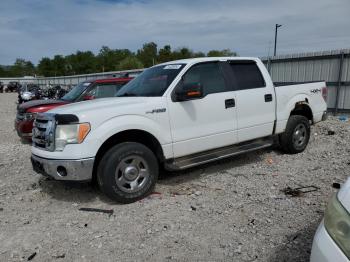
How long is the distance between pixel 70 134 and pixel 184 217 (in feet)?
5.82

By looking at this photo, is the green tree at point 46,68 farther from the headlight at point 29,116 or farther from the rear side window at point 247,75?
the rear side window at point 247,75

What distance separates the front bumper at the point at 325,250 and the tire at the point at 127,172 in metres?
2.84

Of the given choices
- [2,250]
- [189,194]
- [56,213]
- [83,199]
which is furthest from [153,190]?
[2,250]

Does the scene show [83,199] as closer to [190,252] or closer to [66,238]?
[66,238]

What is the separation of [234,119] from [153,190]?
1749 millimetres

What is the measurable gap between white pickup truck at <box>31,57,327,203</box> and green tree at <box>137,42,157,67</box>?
81.2m

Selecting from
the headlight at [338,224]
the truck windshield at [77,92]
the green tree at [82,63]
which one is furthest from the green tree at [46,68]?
the headlight at [338,224]

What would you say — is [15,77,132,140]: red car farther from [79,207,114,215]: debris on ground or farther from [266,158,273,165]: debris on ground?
[266,158,273,165]: debris on ground

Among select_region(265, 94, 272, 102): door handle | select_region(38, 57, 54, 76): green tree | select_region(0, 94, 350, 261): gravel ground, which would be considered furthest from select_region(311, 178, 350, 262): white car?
select_region(38, 57, 54, 76): green tree

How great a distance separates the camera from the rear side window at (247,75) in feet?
18.4

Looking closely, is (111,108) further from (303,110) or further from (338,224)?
(303,110)

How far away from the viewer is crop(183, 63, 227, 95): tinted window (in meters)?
5.09

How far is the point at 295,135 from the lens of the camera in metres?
6.54

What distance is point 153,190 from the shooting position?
4.97m
